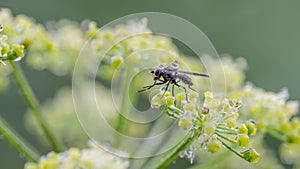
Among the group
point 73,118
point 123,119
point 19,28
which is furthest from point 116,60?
point 73,118

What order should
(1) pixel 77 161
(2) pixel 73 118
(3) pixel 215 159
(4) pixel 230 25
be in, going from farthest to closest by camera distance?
(4) pixel 230 25 < (2) pixel 73 118 < (3) pixel 215 159 < (1) pixel 77 161

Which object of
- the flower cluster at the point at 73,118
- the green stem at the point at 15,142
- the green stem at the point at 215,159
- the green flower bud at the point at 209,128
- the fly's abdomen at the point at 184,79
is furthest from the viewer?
the flower cluster at the point at 73,118

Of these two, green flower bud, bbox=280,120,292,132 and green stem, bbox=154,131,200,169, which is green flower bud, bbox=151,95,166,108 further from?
green flower bud, bbox=280,120,292,132

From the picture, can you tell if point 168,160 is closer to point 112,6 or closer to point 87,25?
point 87,25

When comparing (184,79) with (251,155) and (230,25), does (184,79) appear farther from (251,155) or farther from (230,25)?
(230,25)

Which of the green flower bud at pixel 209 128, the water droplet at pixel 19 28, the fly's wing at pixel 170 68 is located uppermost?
the fly's wing at pixel 170 68

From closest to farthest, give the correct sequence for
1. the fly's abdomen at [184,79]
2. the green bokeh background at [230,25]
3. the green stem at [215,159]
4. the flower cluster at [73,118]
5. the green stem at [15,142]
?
the fly's abdomen at [184,79] → the green stem at [15,142] → the green stem at [215,159] → the flower cluster at [73,118] → the green bokeh background at [230,25]

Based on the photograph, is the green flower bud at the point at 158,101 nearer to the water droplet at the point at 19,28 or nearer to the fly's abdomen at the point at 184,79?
the fly's abdomen at the point at 184,79

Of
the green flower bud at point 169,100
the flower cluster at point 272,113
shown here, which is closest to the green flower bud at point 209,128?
the green flower bud at point 169,100
